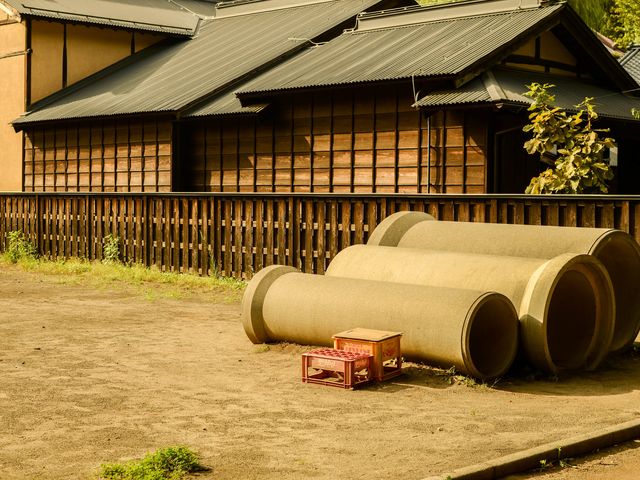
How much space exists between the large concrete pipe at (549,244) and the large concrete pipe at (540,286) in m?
0.40

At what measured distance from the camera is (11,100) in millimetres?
29016

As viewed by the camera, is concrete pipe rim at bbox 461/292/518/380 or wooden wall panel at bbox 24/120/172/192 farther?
wooden wall panel at bbox 24/120/172/192

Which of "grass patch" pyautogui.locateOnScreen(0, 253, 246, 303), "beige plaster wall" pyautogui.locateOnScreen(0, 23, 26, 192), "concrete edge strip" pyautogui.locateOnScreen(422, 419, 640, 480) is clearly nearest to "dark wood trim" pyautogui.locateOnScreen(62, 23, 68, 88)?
"beige plaster wall" pyautogui.locateOnScreen(0, 23, 26, 192)

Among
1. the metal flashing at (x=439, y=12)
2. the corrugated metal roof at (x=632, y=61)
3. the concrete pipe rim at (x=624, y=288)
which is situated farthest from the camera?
the corrugated metal roof at (x=632, y=61)

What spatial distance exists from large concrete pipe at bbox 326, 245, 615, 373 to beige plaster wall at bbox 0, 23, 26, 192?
20.5 metres

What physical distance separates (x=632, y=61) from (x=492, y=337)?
84.8ft

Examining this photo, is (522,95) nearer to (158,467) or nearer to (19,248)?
(19,248)

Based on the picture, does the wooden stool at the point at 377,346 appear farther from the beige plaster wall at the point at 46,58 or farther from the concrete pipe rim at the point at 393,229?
the beige plaster wall at the point at 46,58

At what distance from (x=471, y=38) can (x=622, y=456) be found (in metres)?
14.8

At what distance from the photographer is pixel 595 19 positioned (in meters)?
46.7

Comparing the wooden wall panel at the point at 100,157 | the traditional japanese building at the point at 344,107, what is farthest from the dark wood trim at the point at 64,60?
the wooden wall panel at the point at 100,157

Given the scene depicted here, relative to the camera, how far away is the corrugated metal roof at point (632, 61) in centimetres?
3170

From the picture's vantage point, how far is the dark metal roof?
59.0 ft

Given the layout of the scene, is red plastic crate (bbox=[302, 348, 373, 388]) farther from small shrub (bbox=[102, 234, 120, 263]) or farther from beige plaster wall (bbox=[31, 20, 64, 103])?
beige plaster wall (bbox=[31, 20, 64, 103])
